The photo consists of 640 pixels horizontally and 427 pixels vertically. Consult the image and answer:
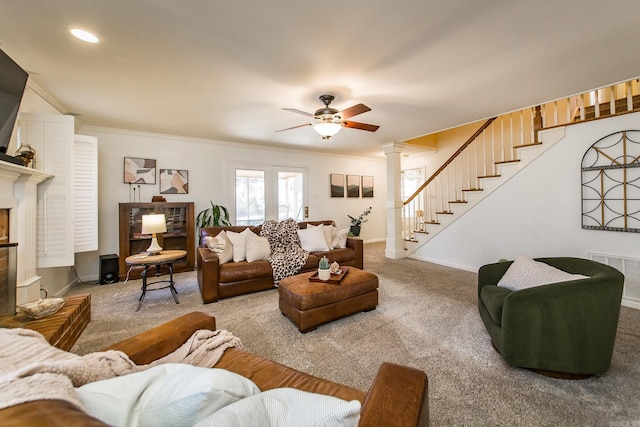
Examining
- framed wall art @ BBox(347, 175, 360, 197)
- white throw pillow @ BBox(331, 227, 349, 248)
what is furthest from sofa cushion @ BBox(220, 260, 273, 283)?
framed wall art @ BBox(347, 175, 360, 197)

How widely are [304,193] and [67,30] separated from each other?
14.9 ft

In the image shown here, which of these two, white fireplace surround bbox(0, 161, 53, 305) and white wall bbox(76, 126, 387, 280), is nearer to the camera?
white fireplace surround bbox(0, 161, 53, 305)

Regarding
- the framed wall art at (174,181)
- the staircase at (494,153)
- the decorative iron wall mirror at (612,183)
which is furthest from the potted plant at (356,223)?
the decorative iron wall mirror at (612,183)

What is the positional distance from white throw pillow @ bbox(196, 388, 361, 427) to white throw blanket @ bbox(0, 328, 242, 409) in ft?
1.04

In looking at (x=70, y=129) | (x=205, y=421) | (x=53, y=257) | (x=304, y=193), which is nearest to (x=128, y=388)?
(x=205, y=421)

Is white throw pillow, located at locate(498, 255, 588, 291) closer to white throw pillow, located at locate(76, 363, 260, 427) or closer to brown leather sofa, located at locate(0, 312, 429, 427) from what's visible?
brown leather sofa, located at locate(0, 312, 429, 427)

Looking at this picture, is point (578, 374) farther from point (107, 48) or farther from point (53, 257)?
point (53, 257)

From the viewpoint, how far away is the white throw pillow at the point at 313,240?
13.4ft

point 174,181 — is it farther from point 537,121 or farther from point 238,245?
point 537,121

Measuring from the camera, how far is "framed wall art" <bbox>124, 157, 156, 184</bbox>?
13.9ft

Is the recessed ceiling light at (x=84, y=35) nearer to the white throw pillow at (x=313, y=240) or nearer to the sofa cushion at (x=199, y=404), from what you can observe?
the sofa cushion at (x=199, y=404)

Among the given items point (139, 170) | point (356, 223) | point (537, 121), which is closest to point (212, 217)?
point (139, 170)

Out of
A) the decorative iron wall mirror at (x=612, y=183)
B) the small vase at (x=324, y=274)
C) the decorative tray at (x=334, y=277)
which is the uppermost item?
the decorative iron wall mirror at (x=612, y=183)

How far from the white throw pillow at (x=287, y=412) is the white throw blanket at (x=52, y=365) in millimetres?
316
